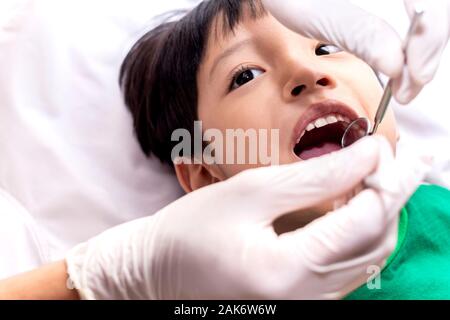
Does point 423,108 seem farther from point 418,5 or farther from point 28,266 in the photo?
point 28,266

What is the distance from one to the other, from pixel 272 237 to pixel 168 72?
0.59 meters

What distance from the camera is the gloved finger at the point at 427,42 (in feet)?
3.52

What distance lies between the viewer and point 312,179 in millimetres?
958

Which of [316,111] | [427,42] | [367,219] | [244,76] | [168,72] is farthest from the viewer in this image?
[168,72]

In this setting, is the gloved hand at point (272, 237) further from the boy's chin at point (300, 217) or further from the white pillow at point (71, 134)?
the white pillow at point (71, 134)

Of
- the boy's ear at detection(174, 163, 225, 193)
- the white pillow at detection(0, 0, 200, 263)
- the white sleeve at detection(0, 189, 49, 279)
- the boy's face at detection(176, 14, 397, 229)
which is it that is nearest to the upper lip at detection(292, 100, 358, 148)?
the boy's face at detection(176, 14, 397, 229)

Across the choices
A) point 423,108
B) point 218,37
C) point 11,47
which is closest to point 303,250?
point 218,37

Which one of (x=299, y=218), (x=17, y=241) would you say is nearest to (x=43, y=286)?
(x=17, y=241)

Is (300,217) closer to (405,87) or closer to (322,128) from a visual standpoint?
(322,128)

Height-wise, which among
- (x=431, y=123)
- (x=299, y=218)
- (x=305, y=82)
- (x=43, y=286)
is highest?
(x=305, y=82)

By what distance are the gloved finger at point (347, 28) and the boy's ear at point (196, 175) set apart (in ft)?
1.19

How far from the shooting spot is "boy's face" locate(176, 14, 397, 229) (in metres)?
1.25
